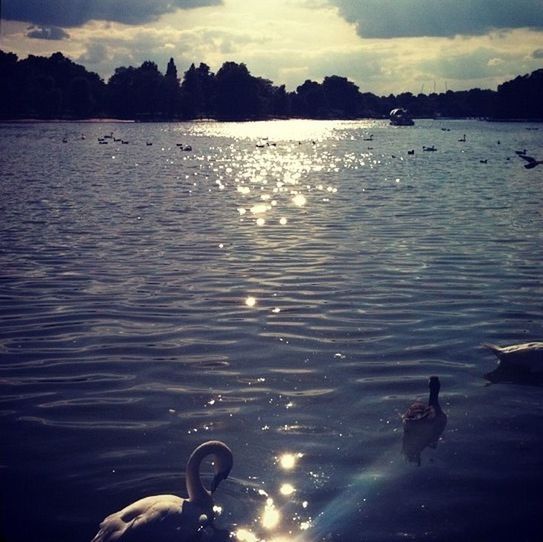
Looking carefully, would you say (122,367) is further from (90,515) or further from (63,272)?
(63,272)

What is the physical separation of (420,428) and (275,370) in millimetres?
3317

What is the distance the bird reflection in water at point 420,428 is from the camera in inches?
392

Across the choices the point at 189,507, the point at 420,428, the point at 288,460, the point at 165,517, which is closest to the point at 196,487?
the point at 189,507

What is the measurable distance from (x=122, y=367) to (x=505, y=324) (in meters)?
7.42

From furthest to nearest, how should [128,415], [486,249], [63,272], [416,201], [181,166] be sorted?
[181,166], [416,201], [486,249], [63,272], [128,415]

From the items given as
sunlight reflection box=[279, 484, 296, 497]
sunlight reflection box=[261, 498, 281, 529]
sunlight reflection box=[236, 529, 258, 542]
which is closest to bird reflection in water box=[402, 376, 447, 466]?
sunlight reflection box=[279, 484, 296, 497]

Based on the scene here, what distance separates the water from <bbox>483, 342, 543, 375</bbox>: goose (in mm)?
442

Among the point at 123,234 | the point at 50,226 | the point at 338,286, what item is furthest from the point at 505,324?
the point at 50,226

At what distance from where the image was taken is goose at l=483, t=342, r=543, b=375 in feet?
41.6

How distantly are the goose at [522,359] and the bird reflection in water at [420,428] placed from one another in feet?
8.94

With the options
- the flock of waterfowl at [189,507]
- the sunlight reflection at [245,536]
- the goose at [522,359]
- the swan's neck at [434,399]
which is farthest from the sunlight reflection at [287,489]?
the goose at [522,359]

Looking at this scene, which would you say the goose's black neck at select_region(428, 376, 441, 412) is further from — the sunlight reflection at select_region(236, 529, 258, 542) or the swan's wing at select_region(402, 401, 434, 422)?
the sunlight reflection at select_region(236, 529, 258, 542)

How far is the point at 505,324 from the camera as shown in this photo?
51.1 ft

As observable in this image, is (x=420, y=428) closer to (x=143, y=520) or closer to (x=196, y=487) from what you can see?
(x=196, y=487)
